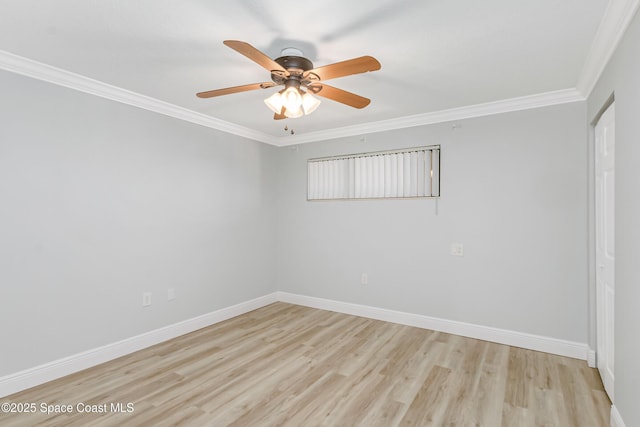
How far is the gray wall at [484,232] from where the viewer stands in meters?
3.10

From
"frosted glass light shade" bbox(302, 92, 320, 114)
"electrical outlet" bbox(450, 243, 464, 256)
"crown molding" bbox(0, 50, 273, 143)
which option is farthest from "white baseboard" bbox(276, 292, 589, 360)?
"frosted glass light shade" bbox(302, 92, 320, 114)

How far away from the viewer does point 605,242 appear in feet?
8.31

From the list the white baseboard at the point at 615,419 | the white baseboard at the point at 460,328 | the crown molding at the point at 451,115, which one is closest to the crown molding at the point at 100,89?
the crown molding at the point at 451,115

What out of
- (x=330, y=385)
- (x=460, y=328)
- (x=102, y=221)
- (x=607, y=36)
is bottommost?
(x=330, y=385)

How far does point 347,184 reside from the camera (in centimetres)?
443

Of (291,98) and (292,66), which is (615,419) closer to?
(291,98)

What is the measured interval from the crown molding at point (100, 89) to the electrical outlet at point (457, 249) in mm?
2991

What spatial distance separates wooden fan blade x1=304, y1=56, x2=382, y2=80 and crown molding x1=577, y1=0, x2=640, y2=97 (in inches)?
49.9

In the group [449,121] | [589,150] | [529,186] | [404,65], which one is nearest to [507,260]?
[529,186]

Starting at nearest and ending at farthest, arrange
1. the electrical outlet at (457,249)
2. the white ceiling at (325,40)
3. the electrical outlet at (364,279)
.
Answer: the white ceiling at (325,40)
the electrical outlet at (457,249)
the electrical outlet at (364,279)

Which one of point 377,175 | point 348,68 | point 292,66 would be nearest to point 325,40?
point 292,66

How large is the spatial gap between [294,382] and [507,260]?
2397 millimetres

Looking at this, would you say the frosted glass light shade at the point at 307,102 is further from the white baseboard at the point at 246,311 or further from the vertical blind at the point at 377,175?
the white baseboard at the point at 246,311

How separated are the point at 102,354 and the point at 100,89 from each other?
7.70ft
